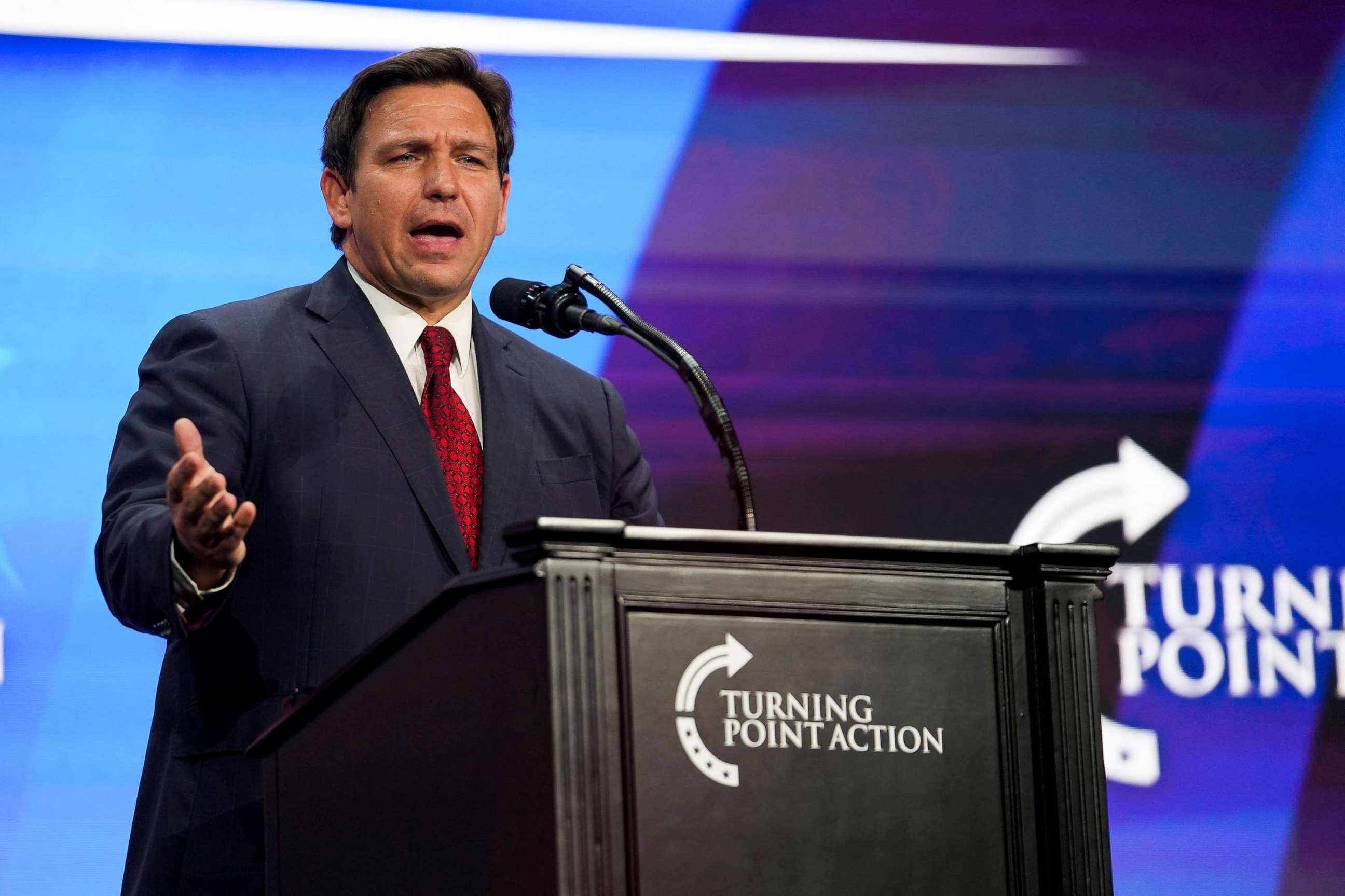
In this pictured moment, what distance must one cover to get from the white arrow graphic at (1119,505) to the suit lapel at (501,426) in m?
1.33

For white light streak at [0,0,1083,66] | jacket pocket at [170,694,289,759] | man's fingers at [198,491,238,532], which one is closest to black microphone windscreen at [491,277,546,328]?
jacket pocket at [170,694,289,759]

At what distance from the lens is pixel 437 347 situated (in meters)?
2.22

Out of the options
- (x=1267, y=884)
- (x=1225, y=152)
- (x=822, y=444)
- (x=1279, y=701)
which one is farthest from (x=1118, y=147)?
(x=1267, y=884)

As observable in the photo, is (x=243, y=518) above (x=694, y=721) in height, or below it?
above

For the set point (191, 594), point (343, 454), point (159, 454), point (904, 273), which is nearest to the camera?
point (191, 594)

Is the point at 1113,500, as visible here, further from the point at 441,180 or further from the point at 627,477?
the point at 441,180

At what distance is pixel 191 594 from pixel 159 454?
1.12 feet

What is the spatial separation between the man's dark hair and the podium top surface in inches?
45.4

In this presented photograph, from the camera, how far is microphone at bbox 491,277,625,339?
6.58 ft

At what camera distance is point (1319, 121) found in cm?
358

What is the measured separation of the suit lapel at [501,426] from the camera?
6.68 feet

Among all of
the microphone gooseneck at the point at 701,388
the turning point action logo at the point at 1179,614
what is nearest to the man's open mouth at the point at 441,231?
the microphone gooseneck at the point at 701,388

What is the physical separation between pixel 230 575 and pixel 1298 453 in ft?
8.36

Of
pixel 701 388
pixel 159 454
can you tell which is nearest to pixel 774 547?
pixel 701 388
